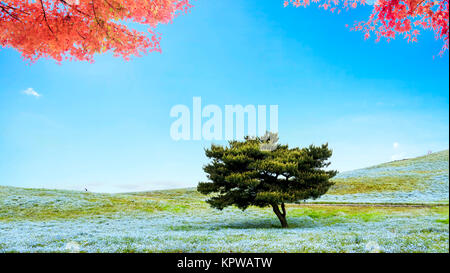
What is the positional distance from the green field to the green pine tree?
229 centimetres

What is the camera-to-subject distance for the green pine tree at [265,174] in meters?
20.0

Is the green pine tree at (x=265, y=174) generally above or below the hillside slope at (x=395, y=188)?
above

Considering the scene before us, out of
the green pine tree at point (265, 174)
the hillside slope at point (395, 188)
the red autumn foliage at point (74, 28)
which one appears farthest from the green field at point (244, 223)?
the red autumn foliage at point (74, 28)

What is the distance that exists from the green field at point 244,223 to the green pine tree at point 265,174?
2291 millimetres

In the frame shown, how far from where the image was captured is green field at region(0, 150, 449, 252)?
395 inches

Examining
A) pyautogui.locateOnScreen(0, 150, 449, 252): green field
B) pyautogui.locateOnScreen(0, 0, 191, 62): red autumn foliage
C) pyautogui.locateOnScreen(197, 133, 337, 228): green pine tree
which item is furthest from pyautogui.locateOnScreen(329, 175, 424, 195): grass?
pyautogui.locateOnScreen(0, 0, 191, 62): red autumn foliage

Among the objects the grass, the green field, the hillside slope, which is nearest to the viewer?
the green field

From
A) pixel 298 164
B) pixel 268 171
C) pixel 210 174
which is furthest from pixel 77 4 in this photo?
pixel 298 164

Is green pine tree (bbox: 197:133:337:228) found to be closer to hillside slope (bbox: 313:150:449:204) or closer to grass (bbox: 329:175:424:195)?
hillside slope (bbox: 313:150:449:204)

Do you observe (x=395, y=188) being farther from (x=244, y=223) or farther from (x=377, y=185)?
(x=244, y=223)

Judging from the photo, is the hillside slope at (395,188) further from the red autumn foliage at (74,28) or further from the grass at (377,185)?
the red autumn foliage at (74,28)
